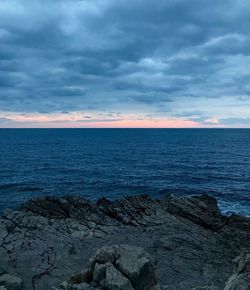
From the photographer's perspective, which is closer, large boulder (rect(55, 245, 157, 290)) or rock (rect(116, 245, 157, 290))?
large boulder (rect(55, 245, 157, 290))

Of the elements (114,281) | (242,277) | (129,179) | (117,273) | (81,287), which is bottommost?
(129,179)

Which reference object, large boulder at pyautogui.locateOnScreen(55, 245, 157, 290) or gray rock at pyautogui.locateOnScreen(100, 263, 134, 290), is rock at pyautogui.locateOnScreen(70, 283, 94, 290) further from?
gray rock at pyautogui.locateOnScreen(100, 263, 134, 290)

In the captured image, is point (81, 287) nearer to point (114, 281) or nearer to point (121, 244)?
point (114, 281)

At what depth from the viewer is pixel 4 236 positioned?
1197 inches

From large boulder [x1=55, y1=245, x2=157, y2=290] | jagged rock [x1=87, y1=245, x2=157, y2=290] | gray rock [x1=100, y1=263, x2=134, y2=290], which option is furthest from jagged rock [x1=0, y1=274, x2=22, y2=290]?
gray rock [x1=100, y1=263, x2=134, y2=290]

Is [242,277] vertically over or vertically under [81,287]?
over

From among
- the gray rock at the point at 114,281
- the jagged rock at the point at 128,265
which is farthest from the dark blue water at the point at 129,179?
the gray rock at the point at 114,281

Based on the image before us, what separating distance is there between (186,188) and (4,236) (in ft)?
140

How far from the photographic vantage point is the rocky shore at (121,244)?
19.1 m

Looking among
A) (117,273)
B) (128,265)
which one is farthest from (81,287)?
(128,265)

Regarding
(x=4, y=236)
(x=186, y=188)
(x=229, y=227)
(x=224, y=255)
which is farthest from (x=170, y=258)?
(x=186, y=188)

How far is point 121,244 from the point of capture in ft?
73.7

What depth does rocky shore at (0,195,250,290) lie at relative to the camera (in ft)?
62.6

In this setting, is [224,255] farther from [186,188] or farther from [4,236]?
[186,188]
